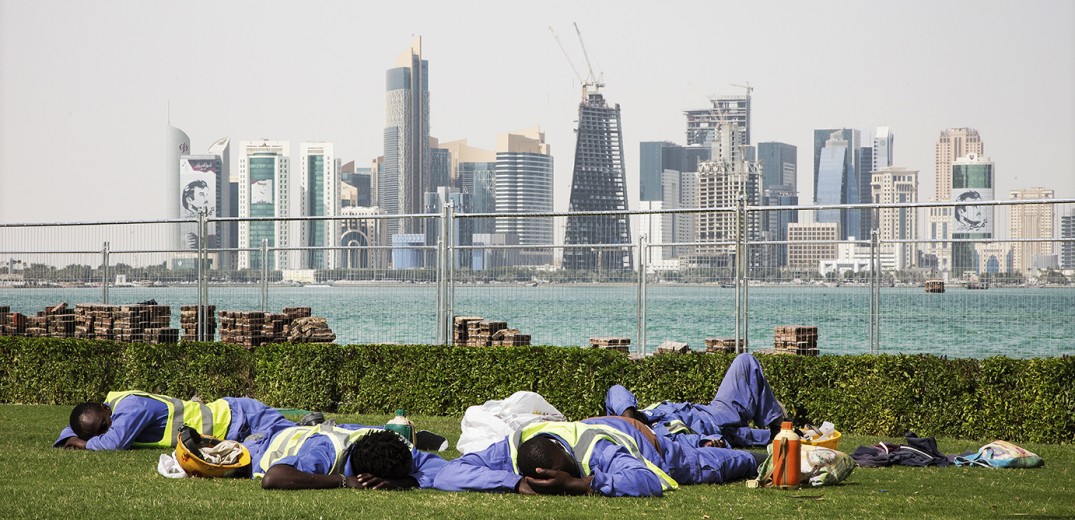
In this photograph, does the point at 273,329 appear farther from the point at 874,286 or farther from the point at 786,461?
the point at 786,461

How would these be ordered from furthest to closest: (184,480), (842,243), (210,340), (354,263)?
1. (354,263)
2. (842,243)
3. (210,340)
4. (184,480)

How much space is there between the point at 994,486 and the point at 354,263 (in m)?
12.8

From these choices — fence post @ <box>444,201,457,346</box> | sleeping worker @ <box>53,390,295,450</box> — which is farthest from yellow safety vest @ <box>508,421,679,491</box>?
fence post @ <box>444,201,457,346</box>

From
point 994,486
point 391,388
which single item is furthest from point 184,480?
point 994,486

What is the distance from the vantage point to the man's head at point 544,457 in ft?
24.8

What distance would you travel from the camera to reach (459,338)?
16125mm

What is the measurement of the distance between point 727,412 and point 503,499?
3.61 meters

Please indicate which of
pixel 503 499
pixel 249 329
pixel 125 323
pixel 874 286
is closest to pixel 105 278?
pixel 125 323

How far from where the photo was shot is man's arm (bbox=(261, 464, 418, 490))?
7547mm

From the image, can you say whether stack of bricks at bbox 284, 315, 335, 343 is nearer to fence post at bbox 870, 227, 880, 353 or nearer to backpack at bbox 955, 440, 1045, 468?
fence post at bbox 870, 227, 880, 353

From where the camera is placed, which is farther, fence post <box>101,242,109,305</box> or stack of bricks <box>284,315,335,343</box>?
fence post <box>101,242,109,305</box>

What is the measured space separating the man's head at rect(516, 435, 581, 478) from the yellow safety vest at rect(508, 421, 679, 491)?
0.08 m

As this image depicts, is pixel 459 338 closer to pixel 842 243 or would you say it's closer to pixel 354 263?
pixel 354 263

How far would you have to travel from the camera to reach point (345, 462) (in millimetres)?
7801
